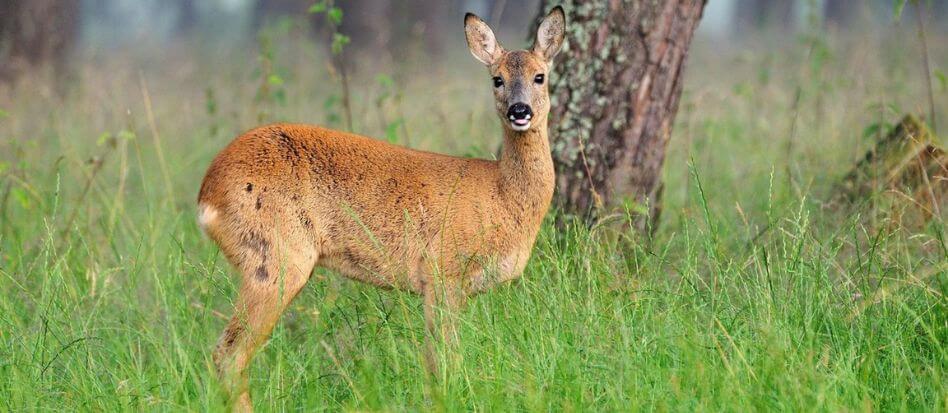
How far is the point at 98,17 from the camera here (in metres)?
38.5

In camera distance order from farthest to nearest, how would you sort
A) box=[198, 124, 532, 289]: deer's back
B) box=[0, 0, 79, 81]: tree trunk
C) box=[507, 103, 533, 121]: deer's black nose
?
box=[0, 0, 79, 81]: tree trunk < box=[507, 103, 533, 121]: deer's black nose < box=[198, 124, 532, 289]: deer's back

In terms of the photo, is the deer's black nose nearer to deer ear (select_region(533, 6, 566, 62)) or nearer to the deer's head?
the deer's head

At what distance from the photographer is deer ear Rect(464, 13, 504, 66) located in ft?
15.1

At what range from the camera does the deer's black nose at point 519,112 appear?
4.20 meters

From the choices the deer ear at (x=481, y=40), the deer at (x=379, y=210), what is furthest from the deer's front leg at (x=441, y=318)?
the deer ear at (x=481, y=40)

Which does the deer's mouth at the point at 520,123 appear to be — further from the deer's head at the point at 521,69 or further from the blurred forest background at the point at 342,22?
the blurred forest background at the point at 342,22

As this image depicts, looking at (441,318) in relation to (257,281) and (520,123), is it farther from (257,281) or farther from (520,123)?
(520,123)

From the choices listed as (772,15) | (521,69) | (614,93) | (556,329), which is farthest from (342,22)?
(556,329)

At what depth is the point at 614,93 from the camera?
16.6 feet

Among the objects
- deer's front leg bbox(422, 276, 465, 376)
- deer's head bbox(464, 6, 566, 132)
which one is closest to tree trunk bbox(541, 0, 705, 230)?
deer's head bbox(464, 6, 566, 132)

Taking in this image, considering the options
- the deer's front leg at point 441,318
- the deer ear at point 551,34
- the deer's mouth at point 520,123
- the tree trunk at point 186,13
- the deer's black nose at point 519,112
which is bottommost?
the tree trunk at point 186,13

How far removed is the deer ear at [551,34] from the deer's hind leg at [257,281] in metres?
1.32

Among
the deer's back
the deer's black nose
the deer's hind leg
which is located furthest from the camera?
the deer's black nose

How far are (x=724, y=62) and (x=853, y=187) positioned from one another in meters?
11.5
